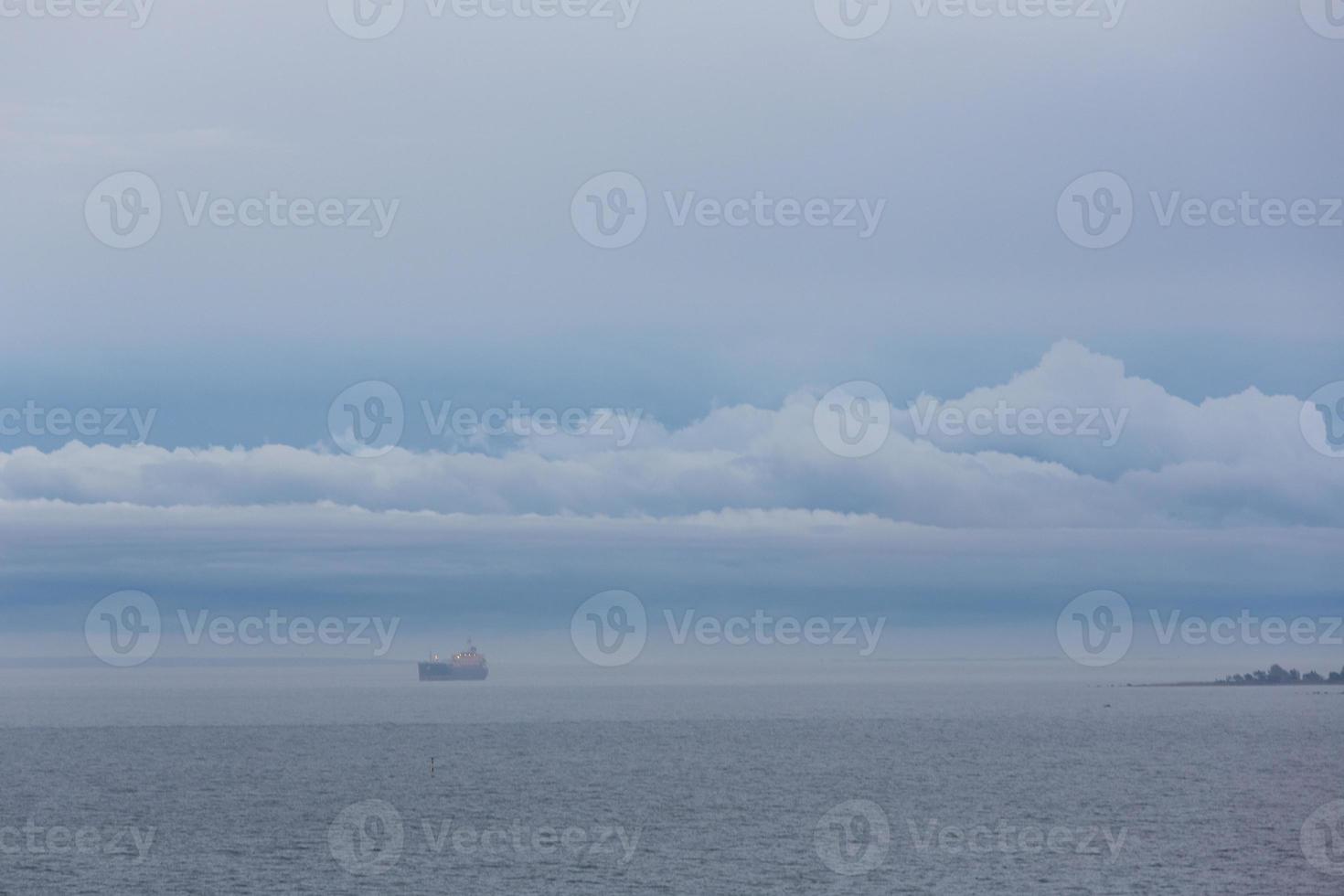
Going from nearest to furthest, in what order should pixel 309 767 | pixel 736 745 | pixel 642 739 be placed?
pixel 309 767 → pixel 736 745 → pixel 642 739

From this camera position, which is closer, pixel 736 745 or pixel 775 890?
pixel 775 890

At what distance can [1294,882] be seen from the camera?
2618 inches

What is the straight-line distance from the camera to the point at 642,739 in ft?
555

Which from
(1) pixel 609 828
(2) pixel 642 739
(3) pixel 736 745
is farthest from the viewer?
(2) pixel 642 739

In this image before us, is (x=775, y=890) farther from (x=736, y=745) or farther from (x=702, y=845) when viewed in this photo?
(x=736, y=745)

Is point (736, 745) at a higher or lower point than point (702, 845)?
higher

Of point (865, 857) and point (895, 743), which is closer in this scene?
point (865, 857)

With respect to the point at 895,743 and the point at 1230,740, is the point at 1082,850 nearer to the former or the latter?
the point at 895,743

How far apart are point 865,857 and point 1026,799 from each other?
3055 centimetres

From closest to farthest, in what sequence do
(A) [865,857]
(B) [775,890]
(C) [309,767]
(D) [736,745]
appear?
(B) [775,890] < (A) [865,857] < (C) [309,767] < (D) [736,745]

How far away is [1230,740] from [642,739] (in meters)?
71.0

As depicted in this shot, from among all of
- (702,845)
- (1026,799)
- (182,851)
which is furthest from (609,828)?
(1026,799)

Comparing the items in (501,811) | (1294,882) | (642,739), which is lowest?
(1294,882)

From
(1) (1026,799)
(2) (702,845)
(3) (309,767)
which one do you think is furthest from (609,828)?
(3) (309,767)
